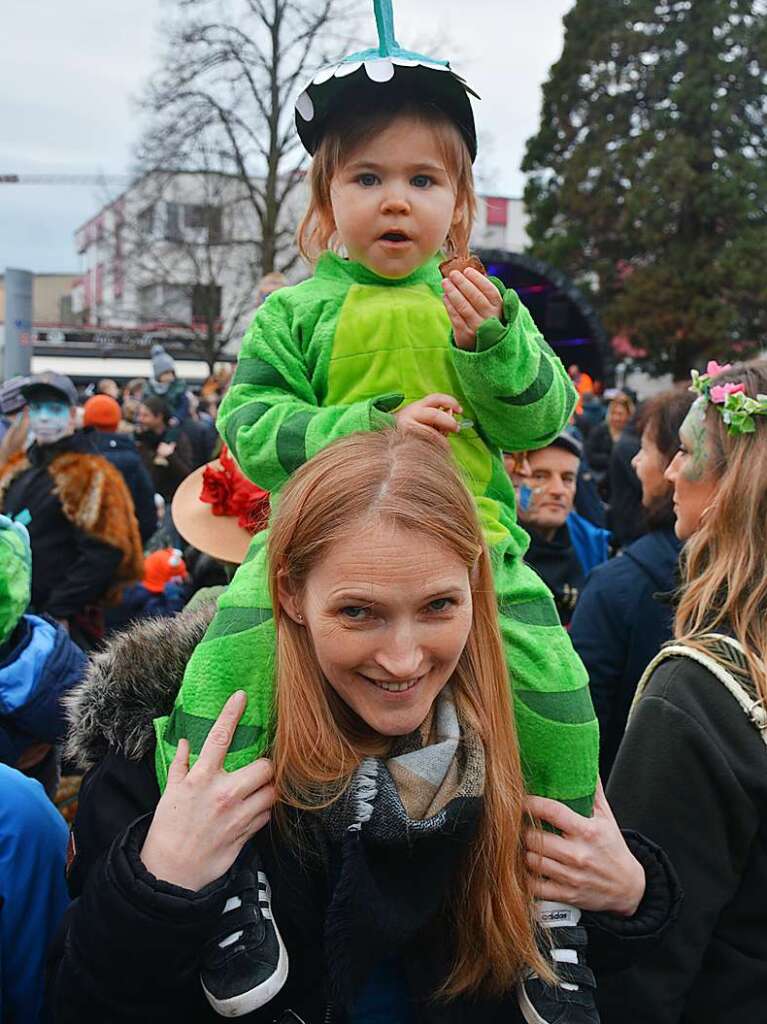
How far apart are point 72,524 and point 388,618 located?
13.1 feet

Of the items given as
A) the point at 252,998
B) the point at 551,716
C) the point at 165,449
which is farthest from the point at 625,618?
the point at 165,449

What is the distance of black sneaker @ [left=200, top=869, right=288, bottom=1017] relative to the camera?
1.43 meters

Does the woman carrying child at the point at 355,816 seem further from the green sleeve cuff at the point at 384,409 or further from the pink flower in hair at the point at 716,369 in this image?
the pink flower in hair at the point at 716,369

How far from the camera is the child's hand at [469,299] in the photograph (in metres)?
1.62

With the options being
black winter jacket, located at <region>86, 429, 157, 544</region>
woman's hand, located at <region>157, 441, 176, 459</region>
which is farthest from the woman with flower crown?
woman's hand, located at <region>157, 441, 176, 459</region>

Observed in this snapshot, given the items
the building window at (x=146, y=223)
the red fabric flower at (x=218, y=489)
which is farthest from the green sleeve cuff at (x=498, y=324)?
the building window at (x=146, y=223)

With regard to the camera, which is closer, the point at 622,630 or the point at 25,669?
the point at 25,669

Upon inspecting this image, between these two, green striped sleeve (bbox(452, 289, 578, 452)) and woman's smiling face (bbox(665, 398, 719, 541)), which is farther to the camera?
woman's smiling face (bbox(665, 398, 719, 541))

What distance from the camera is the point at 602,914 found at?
5.49 ft

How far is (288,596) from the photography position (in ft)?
5.11

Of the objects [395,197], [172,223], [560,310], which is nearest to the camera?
[395,197]

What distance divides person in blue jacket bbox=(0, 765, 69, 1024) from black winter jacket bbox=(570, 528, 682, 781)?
1.97 meters

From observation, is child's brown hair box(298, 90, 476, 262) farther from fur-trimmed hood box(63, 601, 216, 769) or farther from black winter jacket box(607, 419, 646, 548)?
black winter jacket box(607, 419, 646, 548)

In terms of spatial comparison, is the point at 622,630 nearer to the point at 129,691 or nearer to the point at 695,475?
the point at 695,475
